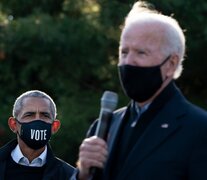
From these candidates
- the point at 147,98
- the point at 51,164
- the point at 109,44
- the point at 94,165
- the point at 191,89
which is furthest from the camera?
the point at 191,89

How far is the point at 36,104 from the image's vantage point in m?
5.72

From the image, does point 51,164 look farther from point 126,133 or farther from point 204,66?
point 204,66

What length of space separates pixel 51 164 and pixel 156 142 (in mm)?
2105

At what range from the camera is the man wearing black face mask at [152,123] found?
3.48m

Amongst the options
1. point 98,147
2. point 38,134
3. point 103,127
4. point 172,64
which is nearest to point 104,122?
point 103,127

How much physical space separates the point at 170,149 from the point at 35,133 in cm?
227

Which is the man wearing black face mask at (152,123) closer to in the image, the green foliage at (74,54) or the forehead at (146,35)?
the forehead at (146,35)

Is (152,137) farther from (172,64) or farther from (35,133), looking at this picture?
(35,133)

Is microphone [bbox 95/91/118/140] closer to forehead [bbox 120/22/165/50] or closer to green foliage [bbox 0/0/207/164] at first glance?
forehead [bbox 120/22/165/50]

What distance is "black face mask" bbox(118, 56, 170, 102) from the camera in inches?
142

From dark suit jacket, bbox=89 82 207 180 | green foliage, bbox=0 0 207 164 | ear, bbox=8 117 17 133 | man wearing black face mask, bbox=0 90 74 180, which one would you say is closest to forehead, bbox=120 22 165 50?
dark suit jacket, bbox=89 82 207 180

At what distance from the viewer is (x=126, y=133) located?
3723 mm

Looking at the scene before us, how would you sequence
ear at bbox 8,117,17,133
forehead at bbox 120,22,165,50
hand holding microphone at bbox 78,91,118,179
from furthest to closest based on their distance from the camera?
ear at bbox 8,117,17,133
forehead at bbox 120,22,165,50
hand holding microphone at bbox 78,91,118,179

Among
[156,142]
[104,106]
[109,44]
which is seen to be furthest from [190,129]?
[109,44]
